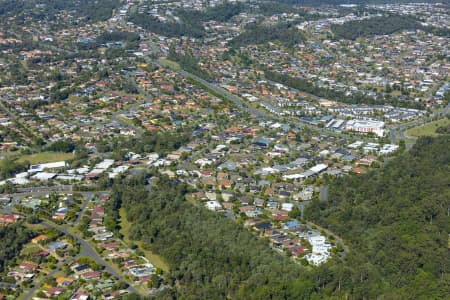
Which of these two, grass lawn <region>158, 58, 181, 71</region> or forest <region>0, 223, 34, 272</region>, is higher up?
forest <region>0, 223, 34, 272</region>

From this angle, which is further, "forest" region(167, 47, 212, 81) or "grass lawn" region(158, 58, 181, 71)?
"grass lawn" region(158, 58, 181, 71)

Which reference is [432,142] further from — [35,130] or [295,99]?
[35,130]

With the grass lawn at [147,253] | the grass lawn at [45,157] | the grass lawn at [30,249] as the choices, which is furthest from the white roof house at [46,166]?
the grass lawn at [30,249]

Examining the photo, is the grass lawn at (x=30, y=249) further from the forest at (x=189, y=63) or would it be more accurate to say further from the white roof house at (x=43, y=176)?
the forest at (x=189, y=63)

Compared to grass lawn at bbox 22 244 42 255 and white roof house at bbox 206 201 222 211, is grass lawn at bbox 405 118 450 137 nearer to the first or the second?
white roof house at bbox 206 201 222 211

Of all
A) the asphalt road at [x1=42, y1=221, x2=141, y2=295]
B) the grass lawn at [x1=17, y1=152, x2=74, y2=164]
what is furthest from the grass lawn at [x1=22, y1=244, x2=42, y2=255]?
the grass lawn at [x1=17, y1=152, x2=74, y2=164]

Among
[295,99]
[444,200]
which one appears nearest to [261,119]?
[295,99]
